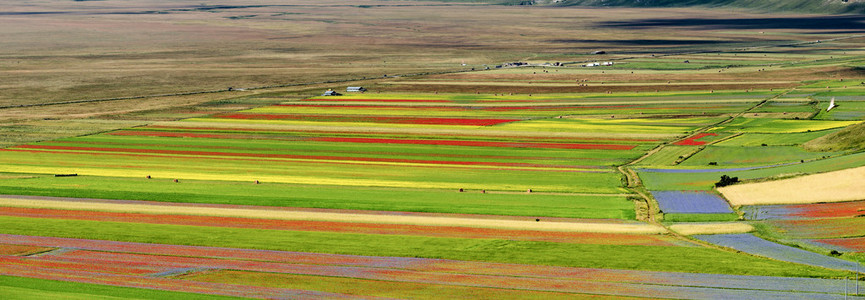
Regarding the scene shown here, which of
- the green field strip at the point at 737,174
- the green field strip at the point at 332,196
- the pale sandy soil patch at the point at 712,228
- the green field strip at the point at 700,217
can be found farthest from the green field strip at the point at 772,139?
the pale sandy soil patch at the point at 712,228

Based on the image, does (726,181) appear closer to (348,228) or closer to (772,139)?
(772,139)

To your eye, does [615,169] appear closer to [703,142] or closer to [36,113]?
[703,142]

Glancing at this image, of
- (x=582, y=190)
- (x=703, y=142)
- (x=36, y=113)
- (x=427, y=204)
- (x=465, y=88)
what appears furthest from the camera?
(x=465, y=88)

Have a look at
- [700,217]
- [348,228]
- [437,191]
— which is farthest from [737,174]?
[348,228]

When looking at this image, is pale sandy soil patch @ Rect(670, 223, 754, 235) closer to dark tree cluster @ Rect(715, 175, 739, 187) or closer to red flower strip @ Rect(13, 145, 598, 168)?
dark tree cluster @ Rect(715, 175, 739, 187)

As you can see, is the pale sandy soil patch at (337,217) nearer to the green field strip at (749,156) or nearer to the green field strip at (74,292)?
the green field strip at (74,292)

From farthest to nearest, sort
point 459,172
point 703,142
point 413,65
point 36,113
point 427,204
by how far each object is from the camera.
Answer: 1. point 413,65
2. point 36,113
3. point 703,142
4. point 459,172
5. point 427,204

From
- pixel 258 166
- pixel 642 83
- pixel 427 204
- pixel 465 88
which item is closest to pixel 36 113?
pixel 258 166
